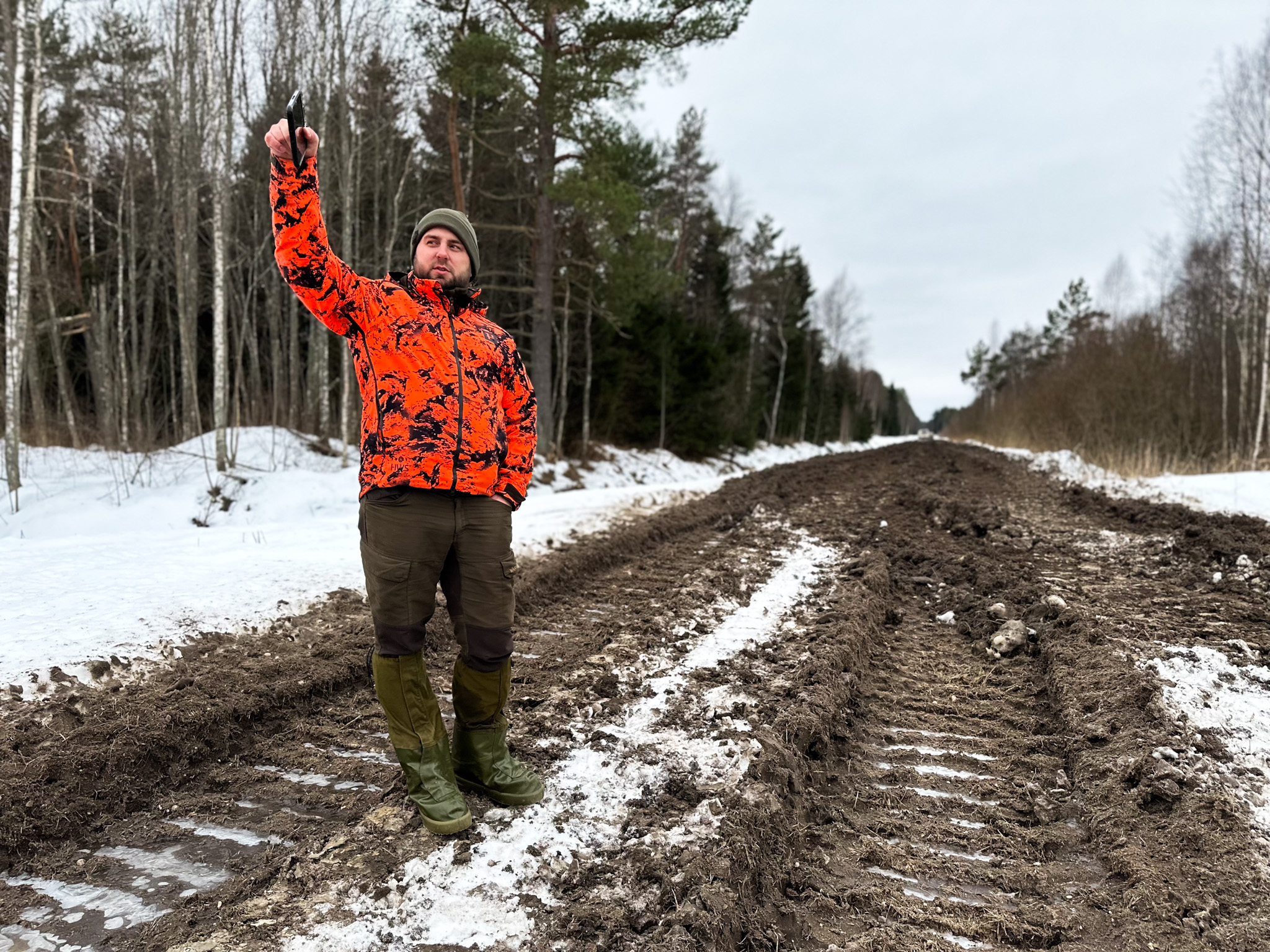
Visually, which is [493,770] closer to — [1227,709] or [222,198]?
[1227,709]

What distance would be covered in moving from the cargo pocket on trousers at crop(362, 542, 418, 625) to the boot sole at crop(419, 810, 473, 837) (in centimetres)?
63

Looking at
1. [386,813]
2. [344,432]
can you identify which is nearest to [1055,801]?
[386,813]

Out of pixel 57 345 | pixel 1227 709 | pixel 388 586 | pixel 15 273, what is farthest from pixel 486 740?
pixel 57 345

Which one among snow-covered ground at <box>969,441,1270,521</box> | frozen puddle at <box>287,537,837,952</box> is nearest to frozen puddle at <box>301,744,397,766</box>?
frozen puddle at <box>287,537,837,952</box>

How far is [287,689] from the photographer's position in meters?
3.27

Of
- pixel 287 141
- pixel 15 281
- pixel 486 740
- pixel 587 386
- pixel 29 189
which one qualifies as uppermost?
pixel 29 189

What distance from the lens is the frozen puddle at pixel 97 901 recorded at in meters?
1.89

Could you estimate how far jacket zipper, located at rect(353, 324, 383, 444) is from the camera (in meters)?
2.24

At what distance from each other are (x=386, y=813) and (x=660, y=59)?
45.5 ft

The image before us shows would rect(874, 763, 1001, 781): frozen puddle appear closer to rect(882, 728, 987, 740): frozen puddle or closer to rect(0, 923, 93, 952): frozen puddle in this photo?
rect(882, 728, 987, 740): frozen puddle

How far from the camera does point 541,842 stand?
2193 mm

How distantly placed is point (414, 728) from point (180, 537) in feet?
16.1

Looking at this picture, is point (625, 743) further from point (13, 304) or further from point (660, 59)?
point (660, 59)

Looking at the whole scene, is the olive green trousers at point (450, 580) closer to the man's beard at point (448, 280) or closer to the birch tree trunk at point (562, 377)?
the man's beard at point (448, 280)
